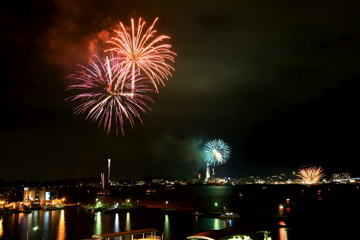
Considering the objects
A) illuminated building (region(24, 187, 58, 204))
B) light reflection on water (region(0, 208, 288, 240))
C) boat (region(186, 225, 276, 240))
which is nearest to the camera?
boat (region(186, 225, 276, 240))

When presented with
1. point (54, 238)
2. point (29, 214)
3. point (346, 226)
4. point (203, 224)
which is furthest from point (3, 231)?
point (346, 226)

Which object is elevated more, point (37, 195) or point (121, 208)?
point (37, 195)

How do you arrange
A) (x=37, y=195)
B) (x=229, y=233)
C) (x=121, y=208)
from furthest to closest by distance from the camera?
1. (x=37, y=195)
2. (x=121, y=208)
3. (x=229, y=233)

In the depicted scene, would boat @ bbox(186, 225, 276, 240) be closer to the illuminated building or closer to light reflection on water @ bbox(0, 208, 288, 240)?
light reflection on water @ bbox(0, 208, 288, 240)

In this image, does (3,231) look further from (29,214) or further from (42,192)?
(42,192)

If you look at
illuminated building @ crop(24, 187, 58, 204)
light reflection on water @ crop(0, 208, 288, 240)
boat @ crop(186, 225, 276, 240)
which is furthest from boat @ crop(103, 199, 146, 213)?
boat @ crop(186, 225, 276, 240)

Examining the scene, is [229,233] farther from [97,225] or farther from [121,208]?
[121,208]

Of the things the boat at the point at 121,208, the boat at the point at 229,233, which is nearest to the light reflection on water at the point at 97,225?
the boat at the point at 121,208

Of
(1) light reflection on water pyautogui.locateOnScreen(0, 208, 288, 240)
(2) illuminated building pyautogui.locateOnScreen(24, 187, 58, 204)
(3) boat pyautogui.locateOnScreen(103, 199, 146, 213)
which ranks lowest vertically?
(1) light reflection on water pyautogui.locateOnScreen(0, 208, 288, 240)

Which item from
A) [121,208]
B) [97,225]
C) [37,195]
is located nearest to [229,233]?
[97,225]

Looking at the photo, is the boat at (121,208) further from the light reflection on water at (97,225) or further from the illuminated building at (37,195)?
the illuminated building at (37,195)

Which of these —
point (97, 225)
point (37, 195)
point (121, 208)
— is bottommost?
point (97, 225)

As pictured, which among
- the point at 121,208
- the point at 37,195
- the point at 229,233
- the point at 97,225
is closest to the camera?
the point at 229,233
